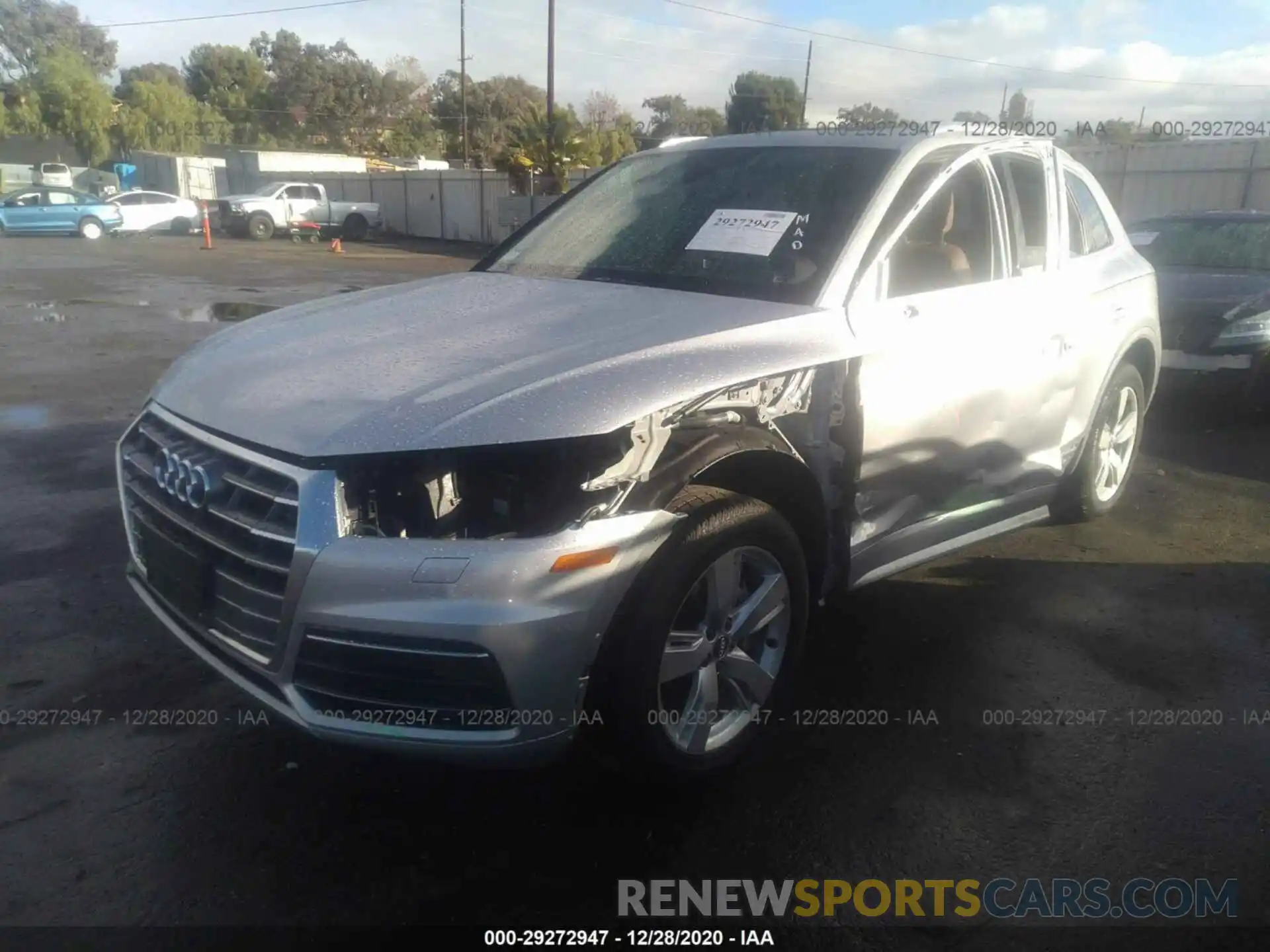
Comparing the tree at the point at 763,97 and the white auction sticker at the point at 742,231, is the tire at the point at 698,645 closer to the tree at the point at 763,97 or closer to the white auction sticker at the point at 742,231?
the white auction sticker at the point at 742,231

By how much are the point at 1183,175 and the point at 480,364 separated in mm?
18994

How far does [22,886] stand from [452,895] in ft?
3.50

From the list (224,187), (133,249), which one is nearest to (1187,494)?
(133,249)

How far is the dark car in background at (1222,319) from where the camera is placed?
7328mm

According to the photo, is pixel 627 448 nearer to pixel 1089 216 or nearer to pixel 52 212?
pixel 1089 216

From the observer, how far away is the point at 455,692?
2301 millimetres

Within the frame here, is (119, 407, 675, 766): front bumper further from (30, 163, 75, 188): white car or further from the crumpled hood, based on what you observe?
(30, 163, 75, 188): white car

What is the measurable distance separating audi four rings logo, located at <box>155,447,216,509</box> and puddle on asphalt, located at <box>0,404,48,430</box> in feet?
15.6

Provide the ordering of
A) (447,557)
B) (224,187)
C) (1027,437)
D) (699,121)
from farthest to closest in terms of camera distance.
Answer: (699,121) < (224,187) < (1027,437) < (447,557)

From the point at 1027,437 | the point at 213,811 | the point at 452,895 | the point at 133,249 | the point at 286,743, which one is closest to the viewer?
the point at 452,895

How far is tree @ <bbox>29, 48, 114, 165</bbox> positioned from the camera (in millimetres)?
57125

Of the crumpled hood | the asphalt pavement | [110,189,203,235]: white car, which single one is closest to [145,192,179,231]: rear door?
[110,189,203,235]: white car

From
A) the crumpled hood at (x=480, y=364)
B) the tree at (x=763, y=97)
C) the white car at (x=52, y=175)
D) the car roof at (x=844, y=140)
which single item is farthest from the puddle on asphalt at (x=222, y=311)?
the tree at (x=763, y=97)

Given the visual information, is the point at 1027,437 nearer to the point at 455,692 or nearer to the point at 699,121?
the point at 455,692
